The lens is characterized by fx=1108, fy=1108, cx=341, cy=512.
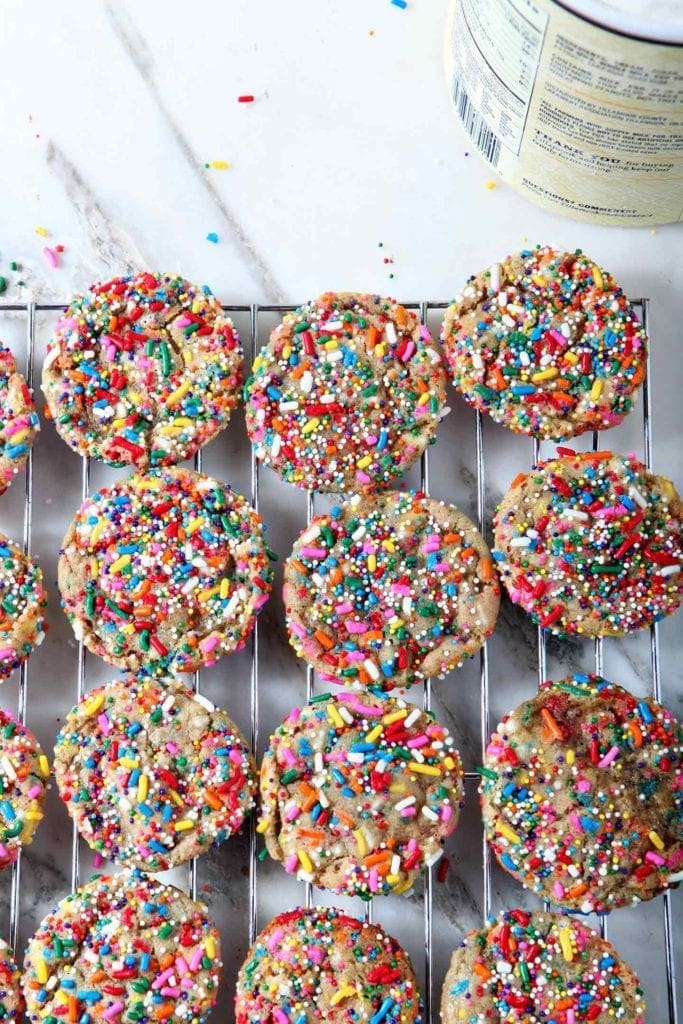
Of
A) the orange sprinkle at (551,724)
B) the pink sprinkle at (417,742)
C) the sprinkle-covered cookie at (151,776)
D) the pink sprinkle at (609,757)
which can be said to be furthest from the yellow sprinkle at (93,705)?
the pink sprinkle at (609,757)

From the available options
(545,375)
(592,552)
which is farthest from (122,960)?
(545,375)

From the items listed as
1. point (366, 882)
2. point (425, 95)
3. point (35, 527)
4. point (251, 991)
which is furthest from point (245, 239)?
point (251, 991)

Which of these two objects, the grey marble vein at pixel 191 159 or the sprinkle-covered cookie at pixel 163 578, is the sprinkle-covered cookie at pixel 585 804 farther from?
the grey marble vein at pixel 191 159

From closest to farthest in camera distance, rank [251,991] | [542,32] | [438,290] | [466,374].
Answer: [542,32]
[251,991]
[466,374]
[438,290]

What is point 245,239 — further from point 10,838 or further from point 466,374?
point 10,838

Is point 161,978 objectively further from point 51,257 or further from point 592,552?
point 51,257

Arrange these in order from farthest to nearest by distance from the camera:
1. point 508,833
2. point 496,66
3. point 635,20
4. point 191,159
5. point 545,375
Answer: point 191,159, point 545,375, point 508,833, point 496,66, point 635,20

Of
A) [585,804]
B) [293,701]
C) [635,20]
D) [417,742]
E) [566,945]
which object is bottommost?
[566,945]
